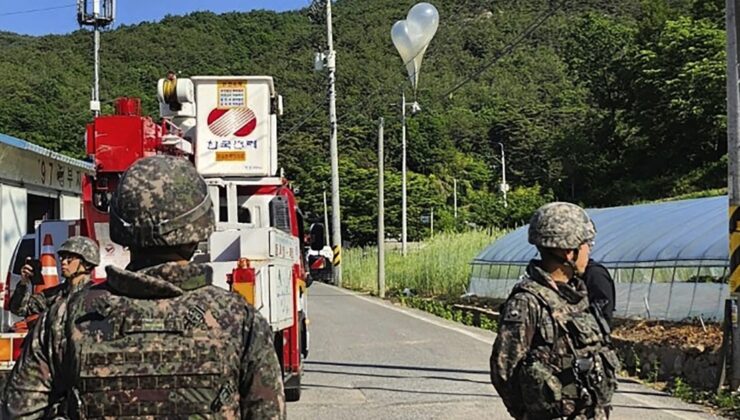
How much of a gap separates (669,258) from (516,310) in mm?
11516

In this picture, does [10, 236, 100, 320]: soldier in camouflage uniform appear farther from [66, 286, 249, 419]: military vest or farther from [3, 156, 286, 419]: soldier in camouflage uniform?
[66, 286, 249, 419]: military vest

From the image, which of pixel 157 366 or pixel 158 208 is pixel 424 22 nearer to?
pixel 158 208

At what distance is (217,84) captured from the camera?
1018 cm

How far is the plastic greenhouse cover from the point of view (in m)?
14.2

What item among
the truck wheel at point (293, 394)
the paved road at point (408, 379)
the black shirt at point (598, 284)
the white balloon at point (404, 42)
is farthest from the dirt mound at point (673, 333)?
the white balloon at point (404, 42)

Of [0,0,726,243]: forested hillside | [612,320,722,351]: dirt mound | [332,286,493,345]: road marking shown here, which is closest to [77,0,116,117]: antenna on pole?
[0,0,726,243]: forested hillside

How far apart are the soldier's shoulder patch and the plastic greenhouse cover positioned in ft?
26.1

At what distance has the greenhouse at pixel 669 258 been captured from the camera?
1350 cm

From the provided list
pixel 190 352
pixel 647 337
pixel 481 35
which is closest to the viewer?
pixel 190 352

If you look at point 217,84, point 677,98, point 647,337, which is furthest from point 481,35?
point 217,84

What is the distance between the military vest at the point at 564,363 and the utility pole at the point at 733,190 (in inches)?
252

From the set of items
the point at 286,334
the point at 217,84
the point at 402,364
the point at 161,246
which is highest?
the point at 217,84

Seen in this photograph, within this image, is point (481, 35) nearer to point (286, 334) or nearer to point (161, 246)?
point (286, 334)

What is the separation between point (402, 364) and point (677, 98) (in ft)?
147
